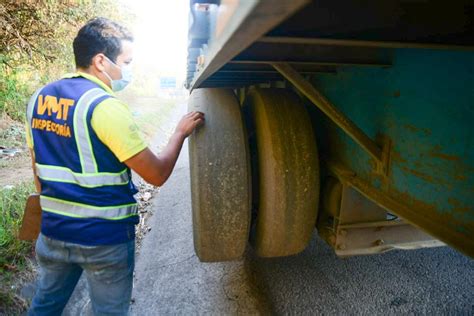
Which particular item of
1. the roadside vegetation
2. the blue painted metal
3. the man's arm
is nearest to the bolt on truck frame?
the blue painted metal

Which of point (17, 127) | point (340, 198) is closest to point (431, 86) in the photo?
point (340, 198)

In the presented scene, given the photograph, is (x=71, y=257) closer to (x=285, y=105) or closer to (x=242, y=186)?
(x=242, y=186)

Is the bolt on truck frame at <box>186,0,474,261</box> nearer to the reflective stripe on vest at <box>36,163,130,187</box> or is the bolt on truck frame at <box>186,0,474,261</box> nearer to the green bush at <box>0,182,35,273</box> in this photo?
the reflective stripe on vest at <box>36,163,130,187</box>

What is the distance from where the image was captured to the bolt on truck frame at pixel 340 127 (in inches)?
41.7

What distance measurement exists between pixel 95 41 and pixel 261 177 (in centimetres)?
112

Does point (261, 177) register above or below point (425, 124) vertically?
below

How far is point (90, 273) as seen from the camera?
5.44 ft

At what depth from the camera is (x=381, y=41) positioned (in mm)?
1104

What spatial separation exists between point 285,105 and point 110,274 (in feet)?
4.25

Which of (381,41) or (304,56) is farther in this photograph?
(304,56)

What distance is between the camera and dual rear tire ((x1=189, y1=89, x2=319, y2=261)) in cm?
191

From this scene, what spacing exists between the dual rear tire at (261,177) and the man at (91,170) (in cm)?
27

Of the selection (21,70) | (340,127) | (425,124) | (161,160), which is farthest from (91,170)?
(21,70)

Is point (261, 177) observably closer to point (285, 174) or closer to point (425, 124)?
point (285, 174)
